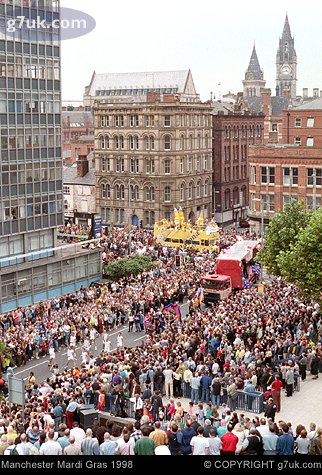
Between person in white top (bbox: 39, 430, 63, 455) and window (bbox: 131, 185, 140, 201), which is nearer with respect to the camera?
person in white top (bbox: 39, 430, 63, 455)

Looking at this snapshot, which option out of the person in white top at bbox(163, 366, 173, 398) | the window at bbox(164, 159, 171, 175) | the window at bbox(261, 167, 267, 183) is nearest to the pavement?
the person in white top at bbox(163, 366, 173, 398)

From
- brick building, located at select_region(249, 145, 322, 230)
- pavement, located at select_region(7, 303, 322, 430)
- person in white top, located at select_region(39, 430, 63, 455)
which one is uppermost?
brick building, located at select_region(249, 145, 322, 230)

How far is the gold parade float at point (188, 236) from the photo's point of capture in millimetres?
67438

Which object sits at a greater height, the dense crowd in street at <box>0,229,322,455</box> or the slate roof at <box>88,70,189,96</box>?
the slate roof at <box>88,70,189,96</box>

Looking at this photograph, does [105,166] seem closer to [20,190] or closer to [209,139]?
[209,139]

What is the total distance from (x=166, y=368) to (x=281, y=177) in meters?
47.6

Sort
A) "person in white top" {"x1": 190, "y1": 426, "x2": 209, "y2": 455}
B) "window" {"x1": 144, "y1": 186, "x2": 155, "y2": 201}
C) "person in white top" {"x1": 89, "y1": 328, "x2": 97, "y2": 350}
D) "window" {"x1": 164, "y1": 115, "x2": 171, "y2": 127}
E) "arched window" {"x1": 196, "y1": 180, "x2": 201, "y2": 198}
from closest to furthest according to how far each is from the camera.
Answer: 1. "person in white top" {"x1": 190, "y1": 426, "x2": 209, "y2": 455}
2. "person in white top" {"x1": 89, "y1": 328, "x2": 97, "y2": 350}
3. "window" {"x1": 164, "y1": 115, "x2": 171, "y2": 127}
4. "window" {"x1": 144, "y1": 186, "x2": 155, "y2": 201}
5. "arched window" {"x1": 196, "y1": 180, "x2": 201, "y2": 198}

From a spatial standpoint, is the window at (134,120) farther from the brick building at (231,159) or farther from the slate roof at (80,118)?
the slate roof at (80,118)

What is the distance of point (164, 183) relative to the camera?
8969cm

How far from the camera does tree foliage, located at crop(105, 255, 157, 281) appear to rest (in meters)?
59.0

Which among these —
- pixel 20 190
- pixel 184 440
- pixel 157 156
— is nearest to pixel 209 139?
pixel 157 156

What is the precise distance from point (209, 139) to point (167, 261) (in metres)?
37.8

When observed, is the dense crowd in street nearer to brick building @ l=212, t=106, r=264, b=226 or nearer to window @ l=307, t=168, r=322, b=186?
window @ l=307, t=168, r=322, b=186

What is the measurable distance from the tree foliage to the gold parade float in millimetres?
7842
